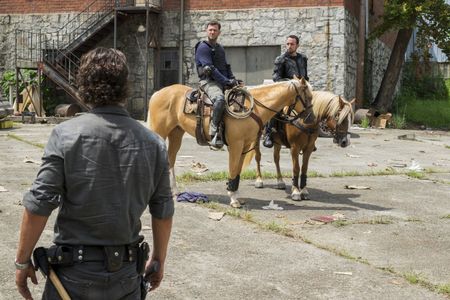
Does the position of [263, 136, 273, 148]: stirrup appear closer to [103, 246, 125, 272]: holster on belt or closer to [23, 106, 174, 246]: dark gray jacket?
[23, 106, 174, 246]: dark gray jacket

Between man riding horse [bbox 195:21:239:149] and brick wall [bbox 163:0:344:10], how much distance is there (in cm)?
1354

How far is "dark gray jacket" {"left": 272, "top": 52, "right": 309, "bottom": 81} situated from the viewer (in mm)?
9555

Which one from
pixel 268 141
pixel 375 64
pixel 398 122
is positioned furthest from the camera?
pixel 375 64

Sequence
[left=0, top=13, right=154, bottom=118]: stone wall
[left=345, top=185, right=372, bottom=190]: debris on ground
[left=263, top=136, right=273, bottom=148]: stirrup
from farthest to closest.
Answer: [left=0, top=13, right=154, bottom=118]: stone wall < [left=345, top=185, right=372, bottom=190]: debris on ground < [left=263, top=136, right=273, bottom=148]: stirrup

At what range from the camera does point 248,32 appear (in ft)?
71.9

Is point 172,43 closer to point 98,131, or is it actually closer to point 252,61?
point 252,61

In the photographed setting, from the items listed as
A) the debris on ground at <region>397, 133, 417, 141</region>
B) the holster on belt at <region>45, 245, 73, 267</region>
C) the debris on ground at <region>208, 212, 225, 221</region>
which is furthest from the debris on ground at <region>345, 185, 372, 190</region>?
the debris on ground at <region>397, 133, 417, 141</region>

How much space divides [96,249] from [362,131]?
1817 cm

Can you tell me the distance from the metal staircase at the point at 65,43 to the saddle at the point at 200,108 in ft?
45.7

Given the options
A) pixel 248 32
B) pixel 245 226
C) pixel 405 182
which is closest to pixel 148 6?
pixel 248 32

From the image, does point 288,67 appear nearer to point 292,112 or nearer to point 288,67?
point 288,67

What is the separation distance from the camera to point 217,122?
8.38m

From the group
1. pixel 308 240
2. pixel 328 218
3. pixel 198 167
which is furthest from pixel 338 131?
pixel 198 167

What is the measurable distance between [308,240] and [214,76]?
2.84 m
